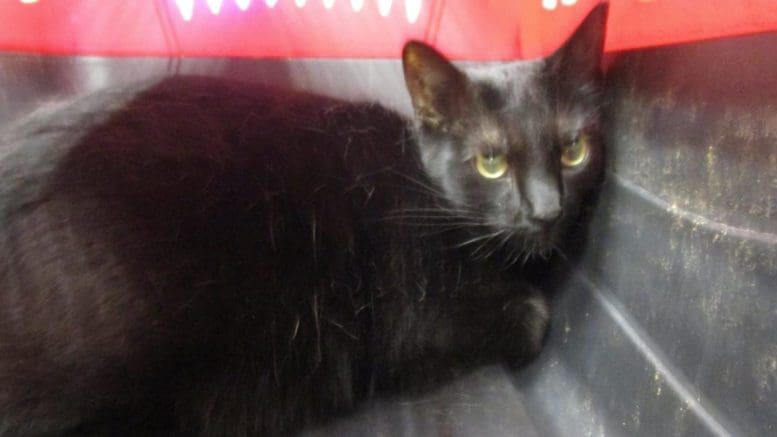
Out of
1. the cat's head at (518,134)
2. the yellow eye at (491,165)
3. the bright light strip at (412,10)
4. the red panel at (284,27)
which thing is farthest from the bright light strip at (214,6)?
the yellow eye at (491,165)

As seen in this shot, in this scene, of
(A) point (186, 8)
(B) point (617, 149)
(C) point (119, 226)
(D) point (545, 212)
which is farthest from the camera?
(A) point (186, 8)

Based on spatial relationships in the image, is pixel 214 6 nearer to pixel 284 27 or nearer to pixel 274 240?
pixel 284 27

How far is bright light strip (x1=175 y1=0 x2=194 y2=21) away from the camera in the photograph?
1185 mm

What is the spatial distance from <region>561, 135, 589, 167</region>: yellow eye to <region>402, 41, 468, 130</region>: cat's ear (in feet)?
0.55

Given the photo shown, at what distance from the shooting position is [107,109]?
2.84 feet

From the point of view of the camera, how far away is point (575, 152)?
0.94m

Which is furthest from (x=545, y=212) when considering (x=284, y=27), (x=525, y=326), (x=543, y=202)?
(x=284, y=27)

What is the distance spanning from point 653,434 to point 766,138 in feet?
1.20

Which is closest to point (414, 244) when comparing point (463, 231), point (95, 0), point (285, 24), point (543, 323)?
point (463, 231)

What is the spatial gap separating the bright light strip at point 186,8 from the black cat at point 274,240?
0.30m

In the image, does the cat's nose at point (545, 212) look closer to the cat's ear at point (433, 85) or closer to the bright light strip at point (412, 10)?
the cat's ear at point (433, 85)

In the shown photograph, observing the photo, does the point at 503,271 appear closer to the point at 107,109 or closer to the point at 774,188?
the point at 774,188

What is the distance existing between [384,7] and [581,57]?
44cm

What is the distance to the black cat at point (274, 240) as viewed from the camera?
0.75 m
